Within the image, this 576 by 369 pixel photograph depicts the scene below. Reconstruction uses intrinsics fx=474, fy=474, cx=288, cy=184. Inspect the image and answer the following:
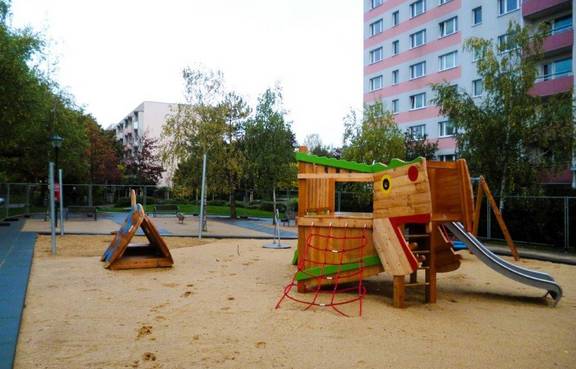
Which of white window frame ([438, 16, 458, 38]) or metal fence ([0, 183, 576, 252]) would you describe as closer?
metal fence ([0, 183, 576, 252])

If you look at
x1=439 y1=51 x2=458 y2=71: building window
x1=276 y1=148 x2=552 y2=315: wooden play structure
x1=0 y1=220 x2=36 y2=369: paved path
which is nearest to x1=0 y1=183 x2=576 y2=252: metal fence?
x1=276 y1=148 x2=552 y2=315: wooden play structure

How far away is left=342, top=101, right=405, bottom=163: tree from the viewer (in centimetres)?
2416

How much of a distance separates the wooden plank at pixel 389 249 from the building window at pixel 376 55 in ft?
128

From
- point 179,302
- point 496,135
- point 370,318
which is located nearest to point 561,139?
point 496,135

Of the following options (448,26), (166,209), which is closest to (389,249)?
(166,209)

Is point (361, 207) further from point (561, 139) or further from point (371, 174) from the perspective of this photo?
point (371, 174)

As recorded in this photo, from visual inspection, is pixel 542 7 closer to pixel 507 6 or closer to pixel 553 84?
pixel 507 6

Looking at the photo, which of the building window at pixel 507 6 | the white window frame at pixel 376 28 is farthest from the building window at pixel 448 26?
the white window frame at pixel 376 28

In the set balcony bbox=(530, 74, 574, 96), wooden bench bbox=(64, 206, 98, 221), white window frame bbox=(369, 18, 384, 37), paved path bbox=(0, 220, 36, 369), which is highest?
white window frame bbox=(369, 18, 384, 37)

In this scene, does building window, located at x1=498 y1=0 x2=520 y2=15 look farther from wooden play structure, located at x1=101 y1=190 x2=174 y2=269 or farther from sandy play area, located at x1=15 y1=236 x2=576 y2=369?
wooden play structure, located at x1=101 y1=190 x2=174 y2=269

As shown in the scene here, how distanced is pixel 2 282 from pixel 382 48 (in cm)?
4067

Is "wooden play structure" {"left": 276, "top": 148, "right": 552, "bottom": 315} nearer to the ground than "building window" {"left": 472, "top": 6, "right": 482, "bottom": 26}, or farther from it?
nearer to the ground

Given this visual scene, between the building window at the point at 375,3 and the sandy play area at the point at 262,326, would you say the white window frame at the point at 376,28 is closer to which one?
the building window at the point at 375,3

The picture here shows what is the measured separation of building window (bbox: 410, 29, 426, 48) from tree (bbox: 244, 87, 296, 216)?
18552 mm
